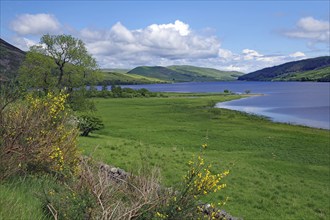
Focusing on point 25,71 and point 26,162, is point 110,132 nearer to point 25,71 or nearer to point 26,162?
point 25,71

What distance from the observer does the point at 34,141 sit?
1010 centimetres

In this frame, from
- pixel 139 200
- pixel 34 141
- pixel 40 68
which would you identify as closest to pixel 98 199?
pixel 139 200

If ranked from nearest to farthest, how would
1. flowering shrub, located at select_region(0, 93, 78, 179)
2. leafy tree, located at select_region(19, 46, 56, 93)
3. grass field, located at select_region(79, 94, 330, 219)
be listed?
1. flowering shrub, located at select_region(0, 93, 78, 179)
2. grass field, located at select_region(79, 94, 330, 219)
3. leafy tree, located at select_region(19, 46, 56, 93)

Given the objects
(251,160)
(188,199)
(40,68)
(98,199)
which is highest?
(40,68)

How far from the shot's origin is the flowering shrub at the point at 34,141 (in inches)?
375

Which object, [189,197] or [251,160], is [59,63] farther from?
[189,197]

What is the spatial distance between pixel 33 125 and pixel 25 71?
38.0 meters

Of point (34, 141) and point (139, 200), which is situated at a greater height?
point (34, 141)

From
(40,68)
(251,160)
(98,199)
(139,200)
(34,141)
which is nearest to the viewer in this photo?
(98,199)

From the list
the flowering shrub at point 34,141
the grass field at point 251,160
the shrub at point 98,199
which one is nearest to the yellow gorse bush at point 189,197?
the shrub at point 98,199

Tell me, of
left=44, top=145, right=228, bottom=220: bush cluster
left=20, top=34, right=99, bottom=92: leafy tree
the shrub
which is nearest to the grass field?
the shrub

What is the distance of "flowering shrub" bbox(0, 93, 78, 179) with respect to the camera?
9.53m

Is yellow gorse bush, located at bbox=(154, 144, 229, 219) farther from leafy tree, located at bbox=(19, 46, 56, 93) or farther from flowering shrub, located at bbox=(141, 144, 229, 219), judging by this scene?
leafy tree, located at bbox=(19, 46, 56, 93)

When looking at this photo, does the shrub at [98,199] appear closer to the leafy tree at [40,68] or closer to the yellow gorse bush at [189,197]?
the yellow gorse bush at [189,197]
